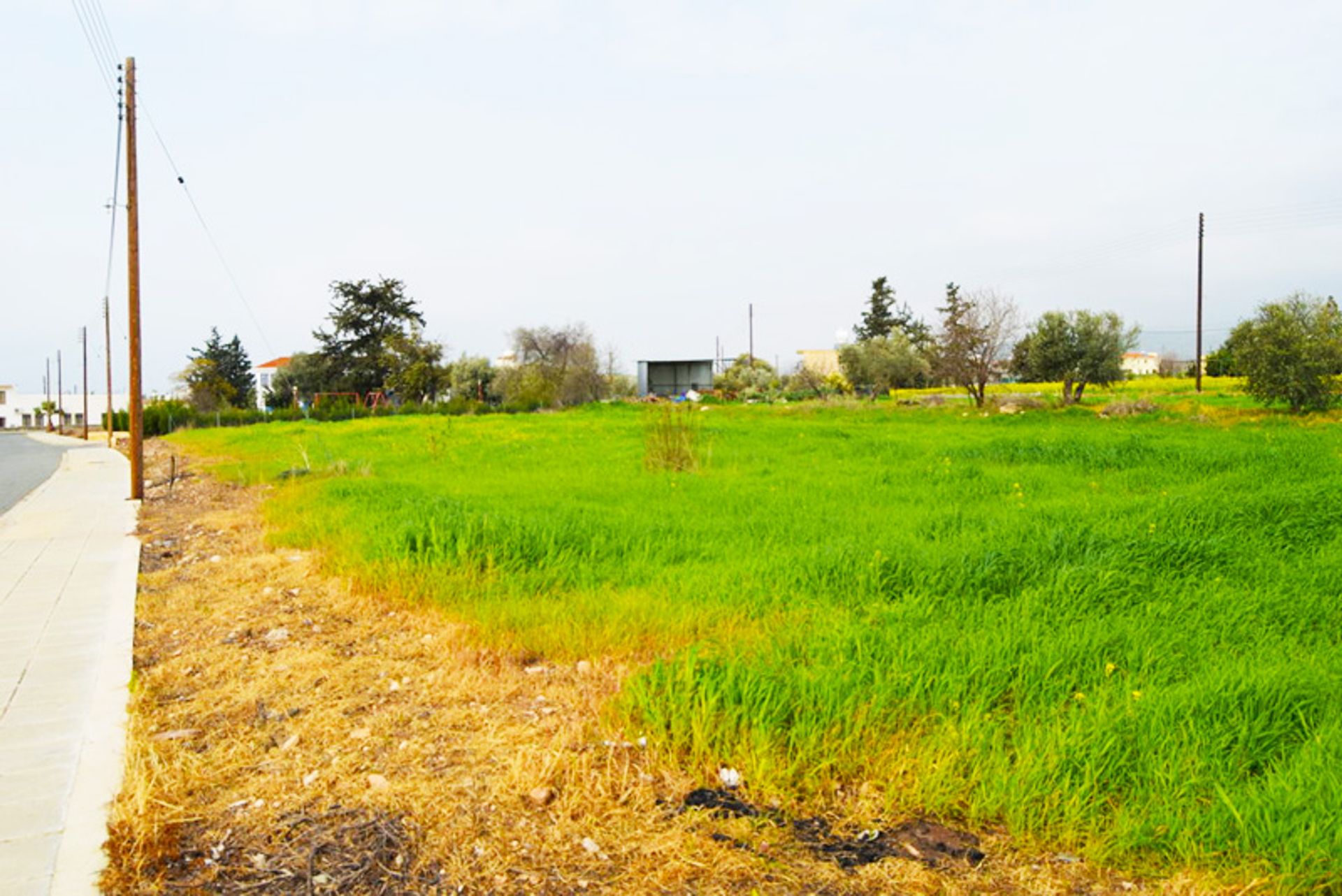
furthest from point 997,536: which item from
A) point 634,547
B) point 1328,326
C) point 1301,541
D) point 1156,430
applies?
point 1328,326

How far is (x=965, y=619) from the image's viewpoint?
16.1 ft

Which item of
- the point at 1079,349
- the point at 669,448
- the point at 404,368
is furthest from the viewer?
the point at 404,368

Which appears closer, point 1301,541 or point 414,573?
point 414,573

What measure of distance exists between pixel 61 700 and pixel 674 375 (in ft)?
200

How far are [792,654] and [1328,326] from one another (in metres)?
27.9

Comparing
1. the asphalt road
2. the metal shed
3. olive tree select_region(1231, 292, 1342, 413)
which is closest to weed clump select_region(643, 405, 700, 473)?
the asphalt road

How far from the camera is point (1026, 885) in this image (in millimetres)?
2682

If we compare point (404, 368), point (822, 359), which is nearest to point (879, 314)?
point (822, 359)

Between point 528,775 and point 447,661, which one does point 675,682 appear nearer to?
point 528,775

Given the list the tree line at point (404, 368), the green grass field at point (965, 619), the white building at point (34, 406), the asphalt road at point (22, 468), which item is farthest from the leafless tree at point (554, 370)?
the white building at point (34, 406)

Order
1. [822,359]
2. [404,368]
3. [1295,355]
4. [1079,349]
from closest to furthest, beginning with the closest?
[1295,355], [1079,349], [404,368], [822,359]

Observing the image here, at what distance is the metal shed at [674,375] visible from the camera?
63.7 metres

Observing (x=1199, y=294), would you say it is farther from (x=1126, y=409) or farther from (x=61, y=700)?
(x=61, y=700)

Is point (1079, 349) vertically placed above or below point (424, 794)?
above
